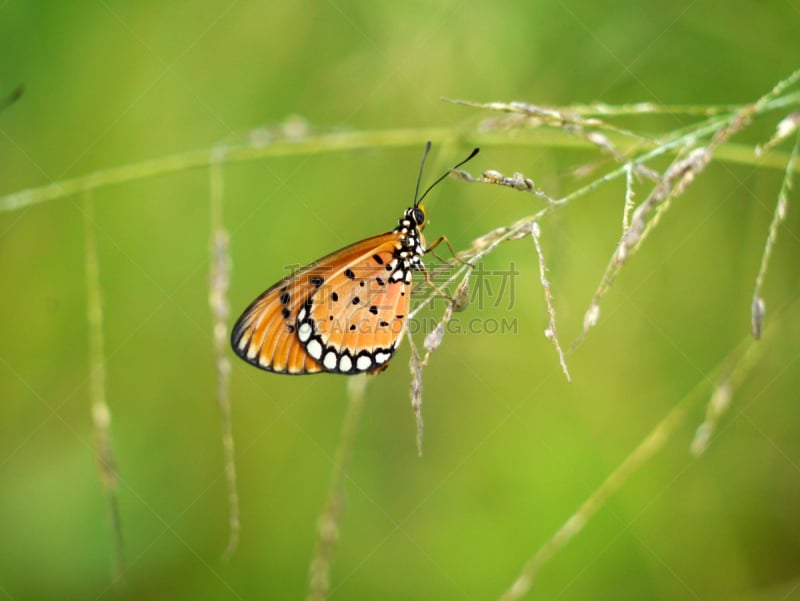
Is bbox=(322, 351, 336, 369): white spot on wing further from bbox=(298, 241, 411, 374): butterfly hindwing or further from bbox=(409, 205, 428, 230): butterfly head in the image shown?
bbox=(409, 205, 428, 230): butterfly head

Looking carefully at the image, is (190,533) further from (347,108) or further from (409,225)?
(347,108)

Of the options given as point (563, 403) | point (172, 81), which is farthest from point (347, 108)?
point (563, 403)

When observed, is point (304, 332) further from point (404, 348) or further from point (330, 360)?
point (404, 348)

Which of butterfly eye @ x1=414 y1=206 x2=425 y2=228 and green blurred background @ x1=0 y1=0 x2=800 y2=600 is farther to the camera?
green blurred background @ x1=0 y1=0 x2=800 y2=600

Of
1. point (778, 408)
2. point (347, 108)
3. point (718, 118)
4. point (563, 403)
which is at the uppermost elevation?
point (347, 108)

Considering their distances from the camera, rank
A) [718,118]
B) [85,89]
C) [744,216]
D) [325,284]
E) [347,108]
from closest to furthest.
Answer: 1. [718,118]
2. [325,284]
3. [744,216]
4. [347,108]
5. [85,89]

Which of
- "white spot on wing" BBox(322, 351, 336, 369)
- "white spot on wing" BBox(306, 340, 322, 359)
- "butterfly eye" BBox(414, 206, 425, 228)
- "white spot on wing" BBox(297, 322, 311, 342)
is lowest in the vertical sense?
"white spot on wing" BBox(322, 351, 336, 369)

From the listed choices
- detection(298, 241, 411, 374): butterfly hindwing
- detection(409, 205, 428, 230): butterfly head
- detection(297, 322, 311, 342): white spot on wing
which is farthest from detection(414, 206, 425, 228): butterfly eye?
detection(297, 322, 311, 342): white spot on wing
